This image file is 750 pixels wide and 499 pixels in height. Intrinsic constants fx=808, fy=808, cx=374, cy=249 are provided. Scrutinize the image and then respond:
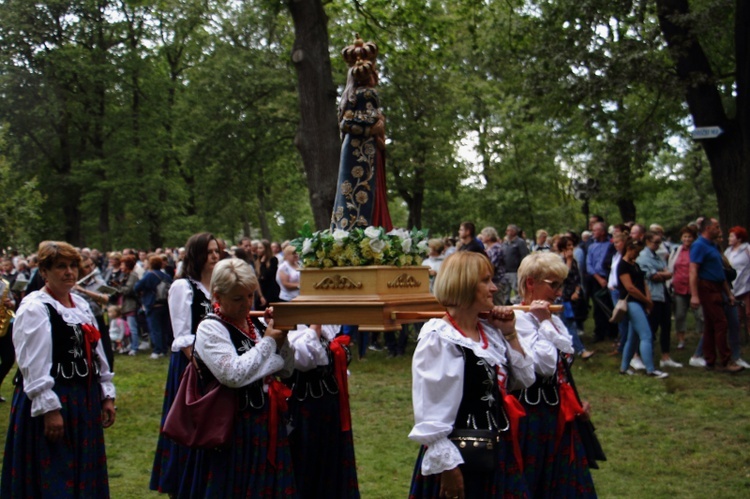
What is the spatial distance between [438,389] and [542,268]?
137cm

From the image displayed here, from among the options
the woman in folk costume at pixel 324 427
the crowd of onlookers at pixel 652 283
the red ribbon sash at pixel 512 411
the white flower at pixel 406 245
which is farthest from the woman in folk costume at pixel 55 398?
the crowd of onlookers at pixel 652 283

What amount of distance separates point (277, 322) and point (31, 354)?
168cm

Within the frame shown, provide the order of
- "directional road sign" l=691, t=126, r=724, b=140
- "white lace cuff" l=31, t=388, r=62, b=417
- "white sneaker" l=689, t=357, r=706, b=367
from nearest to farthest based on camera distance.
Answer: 1. "white lace cuff" l=31, t=388, r=62, b=417
2. "white sneaker" l=689, t=357, r=706, b=367
3. "directional road sign" l=691, t=126, r=724, b=140

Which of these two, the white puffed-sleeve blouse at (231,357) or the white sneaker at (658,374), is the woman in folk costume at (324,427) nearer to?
the white puffed-sleeve blouse at (231,357)

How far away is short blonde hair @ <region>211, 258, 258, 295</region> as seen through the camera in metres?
4.46

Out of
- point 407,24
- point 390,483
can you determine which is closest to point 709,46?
point 407,24

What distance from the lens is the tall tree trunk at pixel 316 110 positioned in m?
11.0

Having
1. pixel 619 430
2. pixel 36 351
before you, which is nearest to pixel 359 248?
pixel 36 351

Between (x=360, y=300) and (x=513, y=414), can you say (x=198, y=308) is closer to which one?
(x=360, y=300)

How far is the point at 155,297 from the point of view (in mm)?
15031

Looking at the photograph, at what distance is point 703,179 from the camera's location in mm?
35531

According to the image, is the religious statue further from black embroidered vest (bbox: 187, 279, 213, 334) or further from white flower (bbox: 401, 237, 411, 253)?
black embroidered vest (bbox: 187, 279, 213, 334)

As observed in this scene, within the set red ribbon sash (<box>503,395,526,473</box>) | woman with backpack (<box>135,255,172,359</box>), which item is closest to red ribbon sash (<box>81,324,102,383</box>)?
red ribbon sash (<box>503,395,526,473</box>)

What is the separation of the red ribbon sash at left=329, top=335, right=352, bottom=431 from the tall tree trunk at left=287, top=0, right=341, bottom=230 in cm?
553
